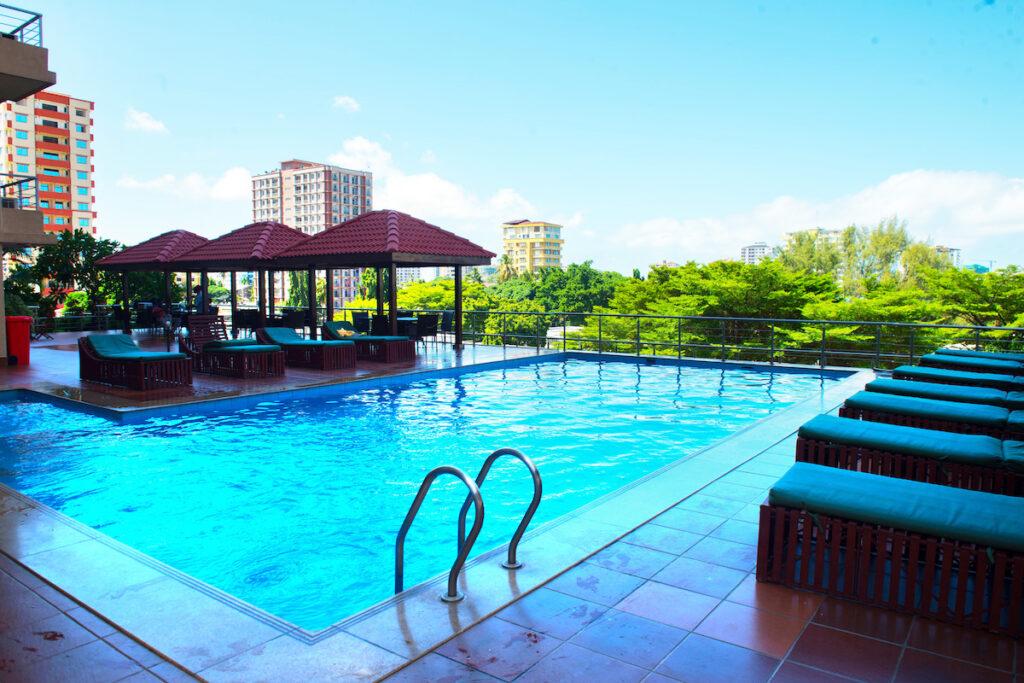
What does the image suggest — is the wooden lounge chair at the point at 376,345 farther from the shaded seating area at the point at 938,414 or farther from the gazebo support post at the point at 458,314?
the shaded seating area at the point at 938,414

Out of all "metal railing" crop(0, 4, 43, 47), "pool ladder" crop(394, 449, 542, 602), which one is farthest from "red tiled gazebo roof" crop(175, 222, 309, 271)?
"pool ladder" crop(394, 449, 542, 602)

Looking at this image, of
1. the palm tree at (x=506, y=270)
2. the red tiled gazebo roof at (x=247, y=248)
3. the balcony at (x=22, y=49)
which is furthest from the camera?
the palm tree at (x=506, y=270)

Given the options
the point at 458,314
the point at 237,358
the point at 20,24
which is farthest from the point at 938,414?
the point at 20,24

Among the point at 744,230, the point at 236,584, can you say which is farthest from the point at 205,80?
the point at 236,584

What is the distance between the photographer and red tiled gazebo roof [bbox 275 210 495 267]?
1295 centimetres

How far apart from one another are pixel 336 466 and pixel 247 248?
406 inches

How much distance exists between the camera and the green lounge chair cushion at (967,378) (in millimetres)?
6648

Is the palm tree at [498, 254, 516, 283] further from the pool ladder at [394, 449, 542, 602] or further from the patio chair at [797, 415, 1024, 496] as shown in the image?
the pool ladder at [394, 449, 542, 602]

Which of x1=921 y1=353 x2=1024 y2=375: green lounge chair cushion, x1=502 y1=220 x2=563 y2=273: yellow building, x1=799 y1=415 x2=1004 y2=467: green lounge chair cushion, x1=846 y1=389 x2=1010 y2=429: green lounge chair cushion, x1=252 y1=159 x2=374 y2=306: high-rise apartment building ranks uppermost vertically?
x1=252 y1=159 x2=374 y2=306: high-rise apartment building

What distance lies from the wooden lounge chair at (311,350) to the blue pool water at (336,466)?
167 cm

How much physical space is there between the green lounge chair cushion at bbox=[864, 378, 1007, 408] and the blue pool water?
6.25 ft

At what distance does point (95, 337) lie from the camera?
10.2m

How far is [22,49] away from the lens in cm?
1109

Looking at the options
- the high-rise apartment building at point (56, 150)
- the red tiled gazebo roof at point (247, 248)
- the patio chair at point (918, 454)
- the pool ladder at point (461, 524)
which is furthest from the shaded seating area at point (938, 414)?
the high-rise apartment building at point (56, 150)
